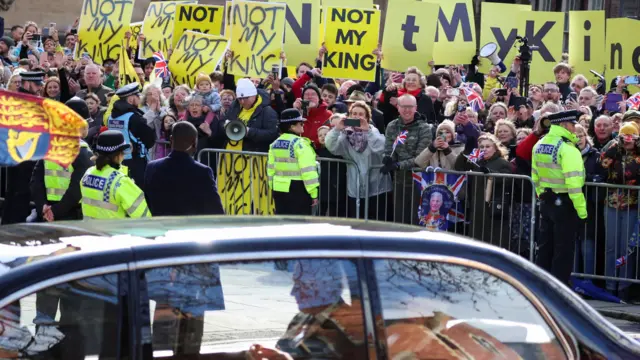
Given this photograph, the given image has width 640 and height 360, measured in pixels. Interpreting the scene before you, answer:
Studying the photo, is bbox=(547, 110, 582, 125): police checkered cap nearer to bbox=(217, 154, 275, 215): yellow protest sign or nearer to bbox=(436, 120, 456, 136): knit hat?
bbox=(436, 120, 456, 136): knit hat

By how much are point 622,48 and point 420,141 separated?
564cm

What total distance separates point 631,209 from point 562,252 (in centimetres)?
82

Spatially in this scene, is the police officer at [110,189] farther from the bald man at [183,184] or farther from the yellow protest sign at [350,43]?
the yellow protest sign at [350,43]

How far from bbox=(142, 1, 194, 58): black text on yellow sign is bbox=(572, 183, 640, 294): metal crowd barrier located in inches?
311

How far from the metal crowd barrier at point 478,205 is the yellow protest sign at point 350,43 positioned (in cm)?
372

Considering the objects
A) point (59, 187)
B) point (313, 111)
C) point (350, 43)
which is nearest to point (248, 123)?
point (313, 111)

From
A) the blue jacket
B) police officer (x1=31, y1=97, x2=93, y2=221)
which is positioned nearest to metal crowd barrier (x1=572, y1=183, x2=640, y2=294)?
the blue jacket

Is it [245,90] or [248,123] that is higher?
[245,90]

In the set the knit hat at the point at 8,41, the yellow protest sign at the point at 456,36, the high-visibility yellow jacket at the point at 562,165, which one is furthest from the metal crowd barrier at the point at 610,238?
the knit hat at the point at 8,41

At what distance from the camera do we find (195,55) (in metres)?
15.9

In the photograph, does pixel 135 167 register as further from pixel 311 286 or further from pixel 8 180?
pixel 311 286

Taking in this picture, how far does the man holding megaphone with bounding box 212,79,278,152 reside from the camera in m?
13.2

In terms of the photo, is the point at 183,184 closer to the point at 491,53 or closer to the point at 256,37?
the point at 256,37

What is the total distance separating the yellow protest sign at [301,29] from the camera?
17.0m
